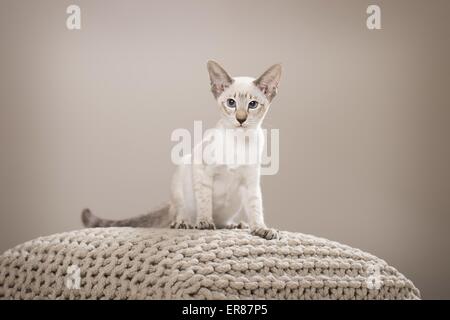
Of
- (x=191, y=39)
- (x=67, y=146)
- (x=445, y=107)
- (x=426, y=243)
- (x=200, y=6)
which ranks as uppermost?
(x=200, y=6)

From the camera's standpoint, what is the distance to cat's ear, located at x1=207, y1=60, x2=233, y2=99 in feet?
4.13

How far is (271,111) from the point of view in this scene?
6.26 feet

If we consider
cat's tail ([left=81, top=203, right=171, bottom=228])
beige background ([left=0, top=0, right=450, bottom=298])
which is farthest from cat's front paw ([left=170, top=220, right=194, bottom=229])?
beige background ([left=0, top=0, right=450, bottom=298])

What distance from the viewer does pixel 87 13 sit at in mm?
1783

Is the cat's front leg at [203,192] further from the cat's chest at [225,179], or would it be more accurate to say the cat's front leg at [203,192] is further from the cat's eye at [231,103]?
the cat's eye at [231,103]

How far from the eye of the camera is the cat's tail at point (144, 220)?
54.8 inches

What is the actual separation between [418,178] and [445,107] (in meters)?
0.28

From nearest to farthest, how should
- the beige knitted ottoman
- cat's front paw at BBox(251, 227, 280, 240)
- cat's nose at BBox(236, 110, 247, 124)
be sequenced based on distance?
the beige knitted ottoman
cat's front paw at BBox(251, 227, 280, 240)
cat's nose at BBox(236, 110, 247, 124)

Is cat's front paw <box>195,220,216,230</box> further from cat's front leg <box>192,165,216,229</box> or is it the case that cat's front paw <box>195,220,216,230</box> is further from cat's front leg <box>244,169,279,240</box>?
cat's front leg <box>244,169,279,240</box>

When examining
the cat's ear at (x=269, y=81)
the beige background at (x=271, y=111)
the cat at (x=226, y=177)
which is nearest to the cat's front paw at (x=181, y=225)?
the cat at (x=226, y=177)

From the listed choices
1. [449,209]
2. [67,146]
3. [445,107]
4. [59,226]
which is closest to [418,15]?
[445,107]

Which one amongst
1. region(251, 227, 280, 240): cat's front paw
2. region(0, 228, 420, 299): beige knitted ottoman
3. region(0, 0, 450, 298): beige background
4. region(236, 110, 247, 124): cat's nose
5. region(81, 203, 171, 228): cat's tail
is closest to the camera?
region(0, 228, 420, 299): beige knitted ottoman

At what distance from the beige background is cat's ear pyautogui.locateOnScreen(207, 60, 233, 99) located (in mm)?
570
